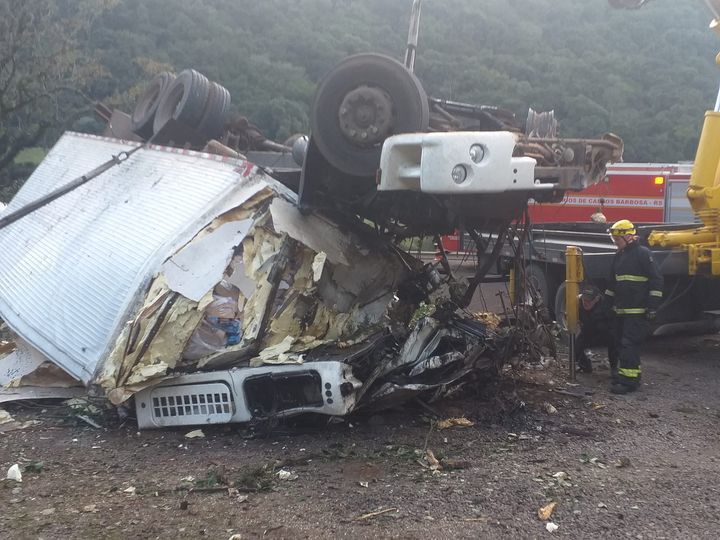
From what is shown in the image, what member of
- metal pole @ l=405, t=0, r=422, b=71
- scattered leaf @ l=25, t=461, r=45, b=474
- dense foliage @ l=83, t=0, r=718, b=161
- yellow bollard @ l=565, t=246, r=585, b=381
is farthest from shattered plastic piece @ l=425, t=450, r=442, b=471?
dense foliage @ l=83, t=0, r=718, b=161

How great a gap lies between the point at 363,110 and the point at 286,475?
2.05 m

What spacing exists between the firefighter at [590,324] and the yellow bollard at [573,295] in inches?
3.0

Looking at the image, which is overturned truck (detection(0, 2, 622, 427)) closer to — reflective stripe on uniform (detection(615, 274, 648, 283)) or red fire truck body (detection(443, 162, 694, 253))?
reflective stripe on uniform (detection(615, 274, 648, 283))

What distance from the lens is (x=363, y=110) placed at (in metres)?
4.33

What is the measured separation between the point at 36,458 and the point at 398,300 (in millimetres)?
2385

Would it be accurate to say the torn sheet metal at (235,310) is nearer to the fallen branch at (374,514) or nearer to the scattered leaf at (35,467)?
the scattered leaf at (35,467)

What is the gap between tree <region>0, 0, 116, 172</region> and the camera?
1838 cm

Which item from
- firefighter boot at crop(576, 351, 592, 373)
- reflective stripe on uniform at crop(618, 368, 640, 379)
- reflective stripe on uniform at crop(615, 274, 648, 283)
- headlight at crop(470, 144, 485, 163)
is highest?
headlight at crop(470, 144, 485, 163)

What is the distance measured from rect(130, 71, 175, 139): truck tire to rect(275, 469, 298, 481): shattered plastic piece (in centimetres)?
399

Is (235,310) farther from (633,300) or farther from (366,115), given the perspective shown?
(633,300)

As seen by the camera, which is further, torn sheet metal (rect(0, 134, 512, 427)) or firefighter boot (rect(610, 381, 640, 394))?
firefighter boot (rect(610, 381, 640, 394))

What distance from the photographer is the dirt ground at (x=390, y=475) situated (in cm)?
305

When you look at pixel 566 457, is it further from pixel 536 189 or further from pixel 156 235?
pixel 156 235

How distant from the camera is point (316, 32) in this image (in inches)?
1314
